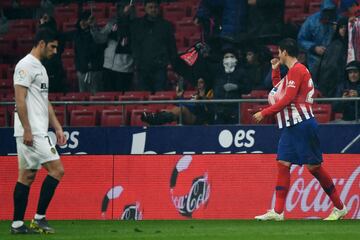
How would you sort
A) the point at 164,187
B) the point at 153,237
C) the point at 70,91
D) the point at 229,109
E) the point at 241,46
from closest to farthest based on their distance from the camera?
the point at 153,237 < the point at 164,187 < the point at 229,109 < the point at 241,46 < the point at 70,91

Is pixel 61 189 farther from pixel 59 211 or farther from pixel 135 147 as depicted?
pixel 135 147

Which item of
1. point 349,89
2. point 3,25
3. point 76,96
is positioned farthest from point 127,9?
point 349,89

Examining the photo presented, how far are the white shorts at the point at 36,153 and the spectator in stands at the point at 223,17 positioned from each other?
7.12 metres

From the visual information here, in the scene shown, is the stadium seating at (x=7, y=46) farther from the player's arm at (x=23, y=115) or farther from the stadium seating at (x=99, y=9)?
the player's arm at (x=23, y=115)

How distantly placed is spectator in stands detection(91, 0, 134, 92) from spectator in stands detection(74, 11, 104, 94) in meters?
0.12

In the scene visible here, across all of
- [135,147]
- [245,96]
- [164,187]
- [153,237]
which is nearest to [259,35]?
[245,96]

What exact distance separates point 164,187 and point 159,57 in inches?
164

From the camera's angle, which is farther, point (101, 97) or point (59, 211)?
point (101, 97)

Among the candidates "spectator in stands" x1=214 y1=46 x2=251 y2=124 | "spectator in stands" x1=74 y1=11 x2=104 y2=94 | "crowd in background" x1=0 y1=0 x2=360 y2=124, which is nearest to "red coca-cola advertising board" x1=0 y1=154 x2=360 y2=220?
"crowd in background" x1=0 y1=0 x2=360 y2=124

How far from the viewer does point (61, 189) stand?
15.1 metres

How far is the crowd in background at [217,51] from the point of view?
17.1 meters

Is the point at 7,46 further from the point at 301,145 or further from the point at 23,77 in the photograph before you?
the point at 23,77

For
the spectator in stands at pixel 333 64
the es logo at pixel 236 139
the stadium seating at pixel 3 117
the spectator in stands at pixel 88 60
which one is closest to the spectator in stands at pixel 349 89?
the spectator in stands at pixel 333 64

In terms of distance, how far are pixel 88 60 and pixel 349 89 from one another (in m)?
4.94
